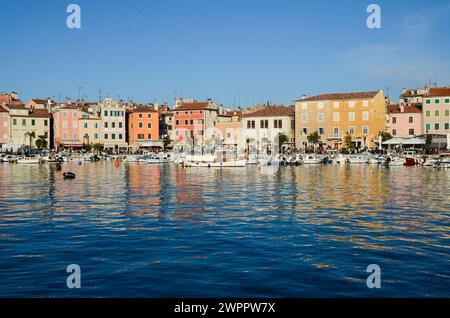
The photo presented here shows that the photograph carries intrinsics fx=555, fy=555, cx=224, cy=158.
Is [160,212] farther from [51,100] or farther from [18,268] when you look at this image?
[51,100]

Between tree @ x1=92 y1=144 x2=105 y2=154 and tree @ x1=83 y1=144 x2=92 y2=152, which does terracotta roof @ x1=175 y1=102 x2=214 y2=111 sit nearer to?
tree @ x1=92 y1=144 x2=105 y2=154

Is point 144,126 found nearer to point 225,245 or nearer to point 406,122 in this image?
point 406,122

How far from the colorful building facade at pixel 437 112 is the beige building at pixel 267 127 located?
19170 mm

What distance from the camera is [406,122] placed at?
7912cm

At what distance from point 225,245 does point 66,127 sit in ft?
261

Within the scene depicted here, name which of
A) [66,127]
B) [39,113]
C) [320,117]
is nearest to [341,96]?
[320,117]

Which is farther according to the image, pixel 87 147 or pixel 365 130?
pixel 87 147

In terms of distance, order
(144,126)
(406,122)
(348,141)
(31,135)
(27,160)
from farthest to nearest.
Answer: (144,126)
(31,135)
(406,122)
(348,141)
(27,160)

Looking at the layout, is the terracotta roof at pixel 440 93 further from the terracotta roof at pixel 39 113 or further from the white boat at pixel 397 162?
the terracotta roof at pixel 39 113

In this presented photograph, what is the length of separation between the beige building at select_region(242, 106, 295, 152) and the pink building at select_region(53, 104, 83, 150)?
27272 mm

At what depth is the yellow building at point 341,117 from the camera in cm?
7631

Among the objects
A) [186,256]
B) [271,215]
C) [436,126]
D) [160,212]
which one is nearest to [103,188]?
[160,212]

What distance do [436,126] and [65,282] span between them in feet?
238

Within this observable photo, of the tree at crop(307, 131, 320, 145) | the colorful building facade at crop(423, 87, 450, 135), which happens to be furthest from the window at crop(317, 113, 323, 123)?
the colorful building facade at crop(423, 87, 450, 135)
